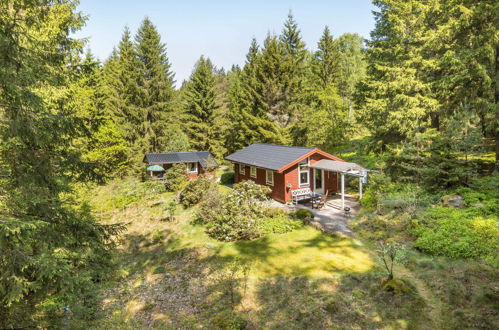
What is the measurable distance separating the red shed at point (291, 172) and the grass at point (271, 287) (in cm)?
525

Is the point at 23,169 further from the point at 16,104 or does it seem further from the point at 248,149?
the point at 248,149

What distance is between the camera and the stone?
45.0 ft

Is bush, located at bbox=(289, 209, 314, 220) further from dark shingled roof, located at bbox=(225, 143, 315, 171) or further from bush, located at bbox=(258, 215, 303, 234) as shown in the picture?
dark shingled roof, located at bbox=(225, 143, 315, 171)

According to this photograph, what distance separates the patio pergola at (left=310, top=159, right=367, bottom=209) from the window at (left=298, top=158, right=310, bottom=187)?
529 millimetres

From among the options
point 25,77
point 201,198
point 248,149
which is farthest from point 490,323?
point 248,149

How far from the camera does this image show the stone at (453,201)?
13.7 metres

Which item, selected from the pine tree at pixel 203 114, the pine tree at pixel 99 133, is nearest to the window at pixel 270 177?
the pine tree at pixel 99 133

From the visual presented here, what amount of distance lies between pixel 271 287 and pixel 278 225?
6.17m

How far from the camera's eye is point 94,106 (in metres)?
27.9

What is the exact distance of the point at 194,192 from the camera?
2120 centimetres

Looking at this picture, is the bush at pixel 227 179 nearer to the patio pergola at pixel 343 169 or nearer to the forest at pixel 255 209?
the forest at pixel 255 209

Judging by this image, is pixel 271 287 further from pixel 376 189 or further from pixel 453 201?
pixel 376 189

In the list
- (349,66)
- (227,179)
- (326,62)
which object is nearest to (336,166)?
(227,179)

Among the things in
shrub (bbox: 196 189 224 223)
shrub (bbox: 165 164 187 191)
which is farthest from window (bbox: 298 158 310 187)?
shrub (bbox: 165 164 187 191)
